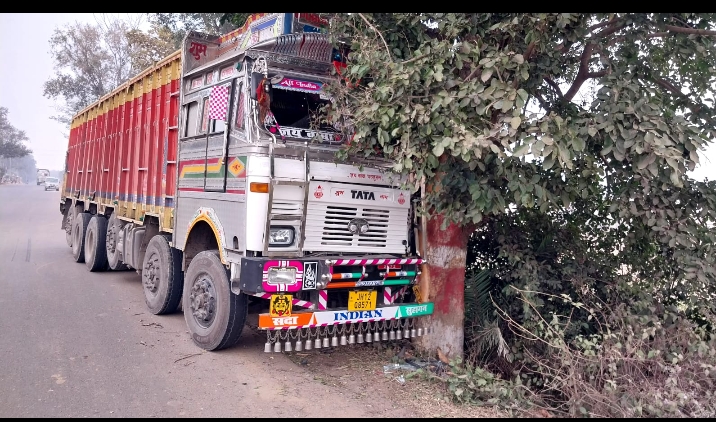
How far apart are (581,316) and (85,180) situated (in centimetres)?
1096

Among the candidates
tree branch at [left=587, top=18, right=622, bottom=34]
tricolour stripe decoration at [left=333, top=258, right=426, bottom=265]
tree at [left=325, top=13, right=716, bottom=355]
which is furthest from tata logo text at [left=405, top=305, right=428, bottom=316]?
tree branch at [left=587, top=18, right=622, bottom=34]

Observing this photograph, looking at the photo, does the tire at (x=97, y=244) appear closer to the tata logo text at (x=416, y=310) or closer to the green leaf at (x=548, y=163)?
the tata logo text at (x=416, y=310)

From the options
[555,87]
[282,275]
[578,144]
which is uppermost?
[555,87]

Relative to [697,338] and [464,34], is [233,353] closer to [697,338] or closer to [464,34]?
[464,34]

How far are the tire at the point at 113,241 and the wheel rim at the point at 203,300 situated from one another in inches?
172

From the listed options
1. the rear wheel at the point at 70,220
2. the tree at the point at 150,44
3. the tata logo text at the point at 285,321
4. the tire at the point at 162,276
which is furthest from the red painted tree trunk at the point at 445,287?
the tree at the point at 150,44

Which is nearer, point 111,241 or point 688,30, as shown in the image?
point 688,30

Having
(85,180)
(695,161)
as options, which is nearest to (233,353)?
(695,161)

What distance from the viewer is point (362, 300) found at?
19.0ft

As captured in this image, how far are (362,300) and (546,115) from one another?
251 centimetres

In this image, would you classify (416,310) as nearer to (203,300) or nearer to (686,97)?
(203,300)

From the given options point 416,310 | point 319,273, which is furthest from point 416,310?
point 319,273

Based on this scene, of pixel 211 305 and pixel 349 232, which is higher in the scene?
pixel 349 232

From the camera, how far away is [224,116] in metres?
5.96
